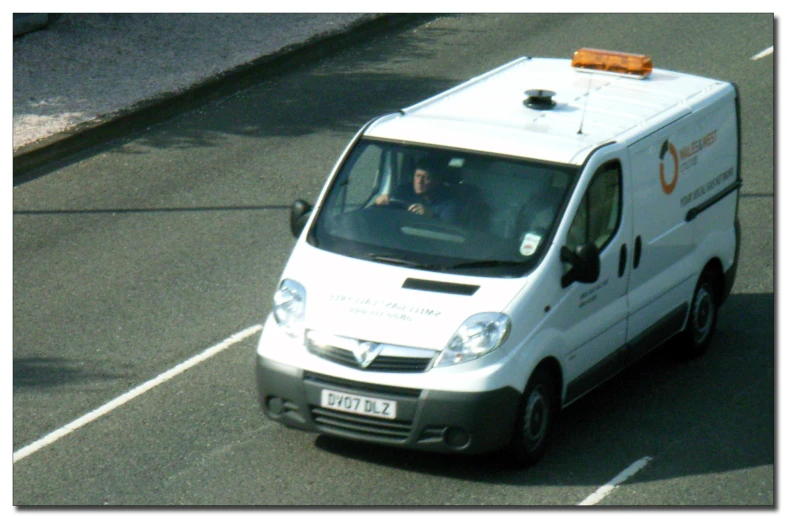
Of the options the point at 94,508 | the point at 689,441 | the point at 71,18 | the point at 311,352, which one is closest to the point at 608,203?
the point at 689,441

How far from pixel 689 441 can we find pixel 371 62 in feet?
33.1

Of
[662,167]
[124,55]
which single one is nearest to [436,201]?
[662,167]

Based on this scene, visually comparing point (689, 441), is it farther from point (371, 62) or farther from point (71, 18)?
point (71, 18)

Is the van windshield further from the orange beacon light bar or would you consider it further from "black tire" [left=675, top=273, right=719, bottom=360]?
"black tire" [left=675, top=273, right=719, bottom=360]

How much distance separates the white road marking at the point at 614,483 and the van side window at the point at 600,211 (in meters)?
1.38

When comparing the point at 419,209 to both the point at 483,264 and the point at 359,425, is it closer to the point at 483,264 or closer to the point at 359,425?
the point at 483,264

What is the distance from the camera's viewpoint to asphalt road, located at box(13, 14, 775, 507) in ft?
26.1

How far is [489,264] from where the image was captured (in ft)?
26.2

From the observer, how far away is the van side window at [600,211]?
8281 mm

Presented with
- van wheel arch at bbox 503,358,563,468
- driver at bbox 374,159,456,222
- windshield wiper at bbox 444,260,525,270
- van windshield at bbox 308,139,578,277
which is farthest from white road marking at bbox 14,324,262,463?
van wheel arch at bbox 503,358,563,468

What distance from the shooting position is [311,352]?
780 cm

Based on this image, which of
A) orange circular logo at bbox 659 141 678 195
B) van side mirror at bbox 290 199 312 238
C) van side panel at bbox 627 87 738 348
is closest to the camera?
van side mirror at bbox 290 199 312 238

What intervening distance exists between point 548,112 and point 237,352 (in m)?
2.88

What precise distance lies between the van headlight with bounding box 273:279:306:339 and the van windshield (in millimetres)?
395
